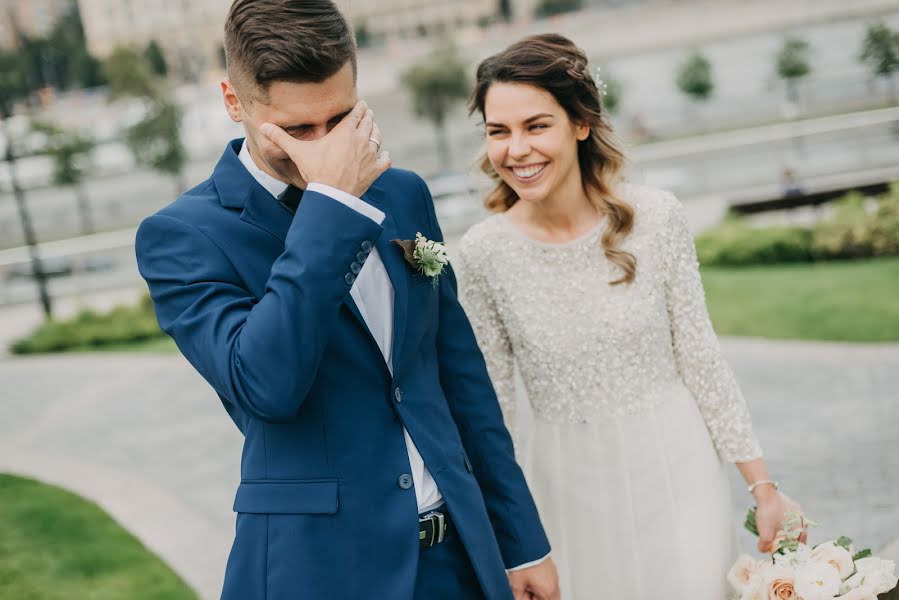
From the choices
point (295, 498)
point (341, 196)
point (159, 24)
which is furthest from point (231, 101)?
point (159, 24)

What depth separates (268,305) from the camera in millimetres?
1821

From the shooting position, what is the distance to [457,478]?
2199mm

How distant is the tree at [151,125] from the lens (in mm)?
24859

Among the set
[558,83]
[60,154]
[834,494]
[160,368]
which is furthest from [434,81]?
[558,83]

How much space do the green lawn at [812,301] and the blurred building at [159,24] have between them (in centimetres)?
6998

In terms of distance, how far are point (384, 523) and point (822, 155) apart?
87.6 feet

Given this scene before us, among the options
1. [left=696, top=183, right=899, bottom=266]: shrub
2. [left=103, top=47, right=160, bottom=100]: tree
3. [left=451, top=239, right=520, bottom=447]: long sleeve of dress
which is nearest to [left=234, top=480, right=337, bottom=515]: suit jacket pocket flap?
[left=451, top=239, right=520, bottom=447]: long sleeve of dress

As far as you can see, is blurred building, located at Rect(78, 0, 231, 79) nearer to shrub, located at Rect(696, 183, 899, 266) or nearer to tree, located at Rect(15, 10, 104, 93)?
tree, located at Rect(15, 10, 104, 93)

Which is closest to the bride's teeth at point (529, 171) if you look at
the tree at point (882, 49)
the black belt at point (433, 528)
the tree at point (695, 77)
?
the black belt at point (433, 528)

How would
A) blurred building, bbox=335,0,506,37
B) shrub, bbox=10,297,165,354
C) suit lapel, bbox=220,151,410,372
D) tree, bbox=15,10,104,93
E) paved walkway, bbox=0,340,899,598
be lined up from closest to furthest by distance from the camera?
suit lapel, bbox=220,151,410,372
paved walkway, bbox=0,340,899,598
shrub, bbox=10,297,165,354
tree, bbox=15,10,104,93
blurred building, bbox=335,0,506,37

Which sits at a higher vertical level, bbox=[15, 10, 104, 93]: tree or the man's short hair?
bbox=[15, 10, 104, 93]: tree

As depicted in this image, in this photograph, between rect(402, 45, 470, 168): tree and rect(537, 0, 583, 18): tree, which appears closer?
rect(402, 45, 470, 168): tree

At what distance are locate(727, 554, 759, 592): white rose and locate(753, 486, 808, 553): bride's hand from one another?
252 mm

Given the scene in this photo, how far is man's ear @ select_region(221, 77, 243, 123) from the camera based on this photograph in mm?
2045
